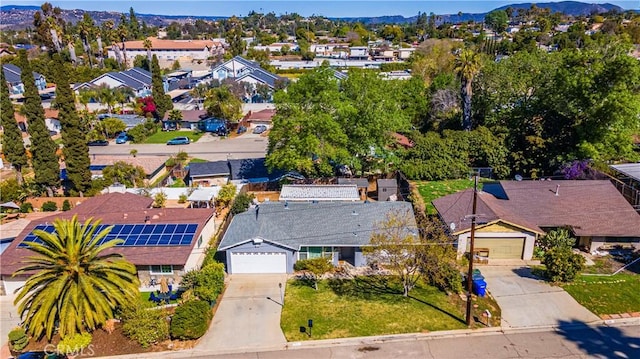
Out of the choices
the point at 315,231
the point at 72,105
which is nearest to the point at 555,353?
the point at 315,231

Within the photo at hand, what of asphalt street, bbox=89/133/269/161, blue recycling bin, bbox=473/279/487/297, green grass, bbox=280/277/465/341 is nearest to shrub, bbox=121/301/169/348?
green grass, bbox=280/277/465/341

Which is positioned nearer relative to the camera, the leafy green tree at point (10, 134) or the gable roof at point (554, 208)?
the gable roof at point (554, 208)

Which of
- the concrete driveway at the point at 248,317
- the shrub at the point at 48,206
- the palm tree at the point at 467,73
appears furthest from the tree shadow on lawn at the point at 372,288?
the palm tree at the point at 467,73

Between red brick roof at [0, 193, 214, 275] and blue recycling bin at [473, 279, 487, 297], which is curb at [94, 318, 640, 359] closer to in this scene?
blue recycling bin at [473, 279, 487, 297]

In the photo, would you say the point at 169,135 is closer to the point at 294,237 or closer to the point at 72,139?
the point at 72,139

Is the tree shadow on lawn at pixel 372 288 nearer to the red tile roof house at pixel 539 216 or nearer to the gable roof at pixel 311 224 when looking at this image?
the gable roof at pixel 311 224
